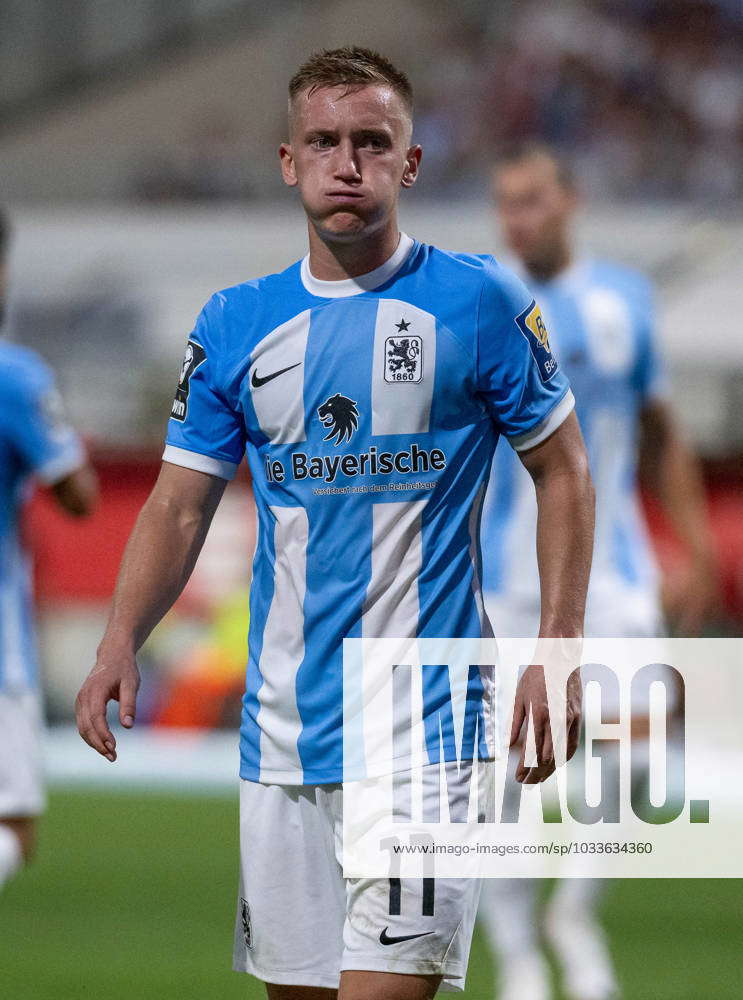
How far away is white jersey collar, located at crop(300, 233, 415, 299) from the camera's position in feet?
9.99

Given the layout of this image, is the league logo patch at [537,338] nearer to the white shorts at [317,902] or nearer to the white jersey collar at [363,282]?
the white jersey collar at [363,282]

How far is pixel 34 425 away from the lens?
5.05m

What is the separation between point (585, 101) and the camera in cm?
1827

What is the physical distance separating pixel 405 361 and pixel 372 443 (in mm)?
155

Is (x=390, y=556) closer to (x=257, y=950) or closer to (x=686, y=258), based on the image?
(x=257, y=950)

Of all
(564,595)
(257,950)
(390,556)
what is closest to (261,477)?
(390,556)

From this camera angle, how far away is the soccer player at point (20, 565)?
4.91m

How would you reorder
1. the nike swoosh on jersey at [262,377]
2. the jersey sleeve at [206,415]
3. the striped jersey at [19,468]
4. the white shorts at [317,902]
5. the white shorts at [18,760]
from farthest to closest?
the striped jersey at [19,468], the white shorts at [18,760], the jersey sleeve at [206,415], the nike swoosh on jersey at [262,377], the white shorts at [317,902]

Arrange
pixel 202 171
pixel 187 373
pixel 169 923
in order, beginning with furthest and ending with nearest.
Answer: pixel 202 171 < pixel 169 923 < pixel 187 373

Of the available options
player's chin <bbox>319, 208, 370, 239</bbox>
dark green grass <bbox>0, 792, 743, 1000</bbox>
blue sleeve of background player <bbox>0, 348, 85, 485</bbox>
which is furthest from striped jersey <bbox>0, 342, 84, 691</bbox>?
player's chin <bbox>319, 208, 370, 239</bbox>

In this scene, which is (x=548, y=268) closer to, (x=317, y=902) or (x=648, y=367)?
(x=648, y=367)

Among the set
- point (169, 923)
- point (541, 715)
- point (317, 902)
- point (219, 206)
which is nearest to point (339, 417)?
point (541, 715)

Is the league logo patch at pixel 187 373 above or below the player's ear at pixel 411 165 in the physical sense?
below

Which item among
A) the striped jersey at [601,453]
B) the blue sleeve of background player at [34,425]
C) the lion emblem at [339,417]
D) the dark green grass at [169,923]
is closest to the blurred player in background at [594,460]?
the striped jersey at [601,453]
